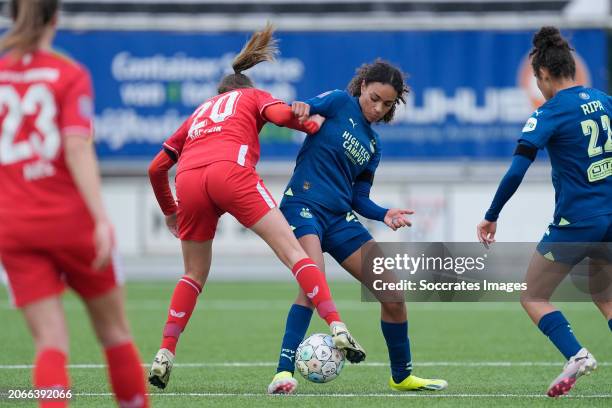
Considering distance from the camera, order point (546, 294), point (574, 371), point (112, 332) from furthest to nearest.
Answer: point (546, 294) → point (574, 371) → point (112, 332)

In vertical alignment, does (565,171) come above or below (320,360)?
above

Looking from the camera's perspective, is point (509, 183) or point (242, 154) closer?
point (509, 183)

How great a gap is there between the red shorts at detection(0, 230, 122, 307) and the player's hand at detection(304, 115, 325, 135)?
2545mm

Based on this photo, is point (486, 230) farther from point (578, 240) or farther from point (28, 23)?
point (28, 23)

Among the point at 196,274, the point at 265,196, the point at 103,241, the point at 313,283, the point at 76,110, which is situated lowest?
the point at 196,274

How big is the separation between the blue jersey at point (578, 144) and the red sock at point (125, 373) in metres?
2.81

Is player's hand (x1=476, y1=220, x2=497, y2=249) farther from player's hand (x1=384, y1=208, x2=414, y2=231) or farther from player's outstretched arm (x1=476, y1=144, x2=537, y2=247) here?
player's hand (x1=384, y1=208, x2=414, y2=231)

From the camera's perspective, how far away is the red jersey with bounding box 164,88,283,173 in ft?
21.8

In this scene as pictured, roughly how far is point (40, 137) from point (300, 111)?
2.48 m

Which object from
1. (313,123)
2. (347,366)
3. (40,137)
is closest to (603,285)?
(313,123)

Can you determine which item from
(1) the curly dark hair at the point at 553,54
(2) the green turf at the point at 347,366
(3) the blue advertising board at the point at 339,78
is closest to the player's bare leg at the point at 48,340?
(2) the green turf at the point at 347,366

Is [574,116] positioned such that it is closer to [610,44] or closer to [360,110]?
[360,110]

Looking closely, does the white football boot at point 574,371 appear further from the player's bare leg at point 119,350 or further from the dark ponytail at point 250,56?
the dark ponytail at point 250,56

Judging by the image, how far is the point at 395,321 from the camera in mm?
6984
